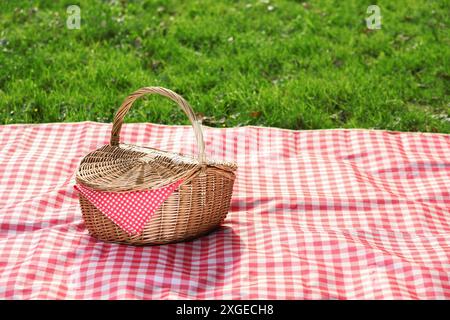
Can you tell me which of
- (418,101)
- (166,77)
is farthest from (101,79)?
(418,101)

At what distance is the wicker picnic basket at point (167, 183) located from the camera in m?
3.52

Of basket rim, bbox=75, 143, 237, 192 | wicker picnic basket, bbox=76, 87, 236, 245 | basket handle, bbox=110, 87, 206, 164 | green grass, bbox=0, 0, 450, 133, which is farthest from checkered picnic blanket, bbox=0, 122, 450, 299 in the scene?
green grass, bbox=0, 0, 450, 133

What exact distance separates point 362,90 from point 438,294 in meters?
2.80

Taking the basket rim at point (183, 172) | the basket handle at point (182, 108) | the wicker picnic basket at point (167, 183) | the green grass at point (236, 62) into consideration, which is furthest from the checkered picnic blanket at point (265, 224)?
the green grass at point (236, 62)

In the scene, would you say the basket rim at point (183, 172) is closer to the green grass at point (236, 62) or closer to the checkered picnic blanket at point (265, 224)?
the checkered picnic blanket at point (265, 224)

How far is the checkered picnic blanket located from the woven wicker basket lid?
291 mm

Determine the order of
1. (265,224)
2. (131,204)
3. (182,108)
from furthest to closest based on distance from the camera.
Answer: (265,224), (182,108), (131,204)

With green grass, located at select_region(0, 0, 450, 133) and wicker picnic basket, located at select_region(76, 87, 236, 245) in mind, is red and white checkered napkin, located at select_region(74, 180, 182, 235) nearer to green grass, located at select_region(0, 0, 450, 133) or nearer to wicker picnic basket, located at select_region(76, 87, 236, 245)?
wicker picnic basket, located at select_region(76, 87, 236, 245)

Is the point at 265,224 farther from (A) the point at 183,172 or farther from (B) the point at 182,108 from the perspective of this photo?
Result: (B) the point at 182,108

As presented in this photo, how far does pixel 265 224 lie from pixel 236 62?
2.60 metres

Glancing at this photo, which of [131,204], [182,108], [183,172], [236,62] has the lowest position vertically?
[236,62]

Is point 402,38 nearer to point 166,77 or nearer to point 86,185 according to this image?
point 166,77

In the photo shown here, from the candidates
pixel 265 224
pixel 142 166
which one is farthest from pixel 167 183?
pixel 265 224

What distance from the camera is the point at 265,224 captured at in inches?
153
